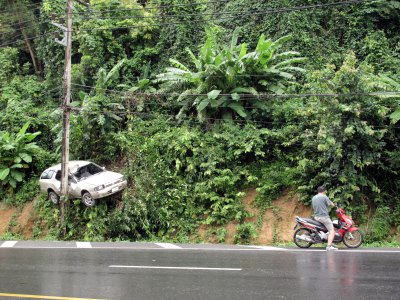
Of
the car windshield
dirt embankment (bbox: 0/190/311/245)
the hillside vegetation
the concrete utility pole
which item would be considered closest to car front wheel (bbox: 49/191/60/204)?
the hillside vegetation

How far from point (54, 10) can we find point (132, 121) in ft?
36.2

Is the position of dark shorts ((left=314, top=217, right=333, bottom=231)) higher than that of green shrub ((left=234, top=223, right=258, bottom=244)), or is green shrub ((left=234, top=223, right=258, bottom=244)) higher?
dark shorts ((left=314, top=217, right=333, bottom=231))

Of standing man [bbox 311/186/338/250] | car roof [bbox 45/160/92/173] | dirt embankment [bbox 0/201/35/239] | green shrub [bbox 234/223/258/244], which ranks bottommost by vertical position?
dirt embankment [bbox 0/201/35/239]

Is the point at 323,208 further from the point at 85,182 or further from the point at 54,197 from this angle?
the point at 54,197

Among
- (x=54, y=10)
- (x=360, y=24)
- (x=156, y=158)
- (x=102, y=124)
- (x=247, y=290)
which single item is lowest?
(x=247, y=290)

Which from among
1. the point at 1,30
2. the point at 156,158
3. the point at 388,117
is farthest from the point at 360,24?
the point at 1,30

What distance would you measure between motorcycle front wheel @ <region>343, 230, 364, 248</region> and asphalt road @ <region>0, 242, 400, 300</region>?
2.83ft

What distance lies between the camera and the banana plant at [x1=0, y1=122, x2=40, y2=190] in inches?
817

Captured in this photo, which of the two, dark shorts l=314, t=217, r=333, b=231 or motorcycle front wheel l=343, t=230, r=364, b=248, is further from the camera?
motorcycle front wheel l=343, t=230, r=364, b=248

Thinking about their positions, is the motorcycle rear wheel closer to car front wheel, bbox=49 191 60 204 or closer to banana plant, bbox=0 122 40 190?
car front wheel, bbox=49 191 60 204

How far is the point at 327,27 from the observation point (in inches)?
889

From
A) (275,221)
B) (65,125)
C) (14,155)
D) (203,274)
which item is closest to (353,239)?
(275,221)

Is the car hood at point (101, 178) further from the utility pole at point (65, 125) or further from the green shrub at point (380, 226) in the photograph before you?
A: the green shrub at point (380, 226)

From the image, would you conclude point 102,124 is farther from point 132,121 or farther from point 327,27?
point 327,27
